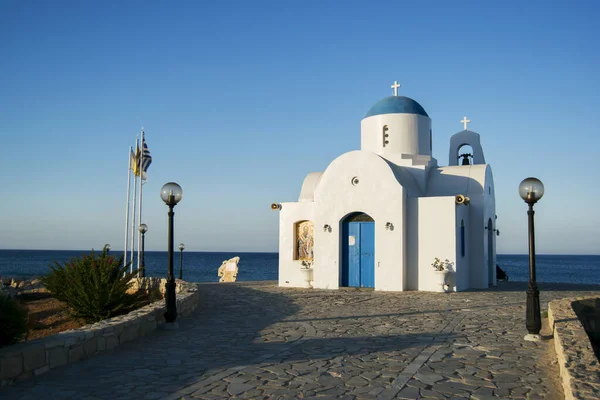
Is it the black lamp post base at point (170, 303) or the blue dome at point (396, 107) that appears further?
the blue dome at point (396, 107)

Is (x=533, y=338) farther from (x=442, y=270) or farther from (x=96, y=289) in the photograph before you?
(x=96, y=289)

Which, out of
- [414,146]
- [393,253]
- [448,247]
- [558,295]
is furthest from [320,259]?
[558,295]

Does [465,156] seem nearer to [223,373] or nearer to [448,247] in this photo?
[448,247]

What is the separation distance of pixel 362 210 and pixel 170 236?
31.1 feet

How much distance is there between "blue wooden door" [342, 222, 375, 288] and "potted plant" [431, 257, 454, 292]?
2.20m

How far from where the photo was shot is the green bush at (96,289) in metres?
13.7

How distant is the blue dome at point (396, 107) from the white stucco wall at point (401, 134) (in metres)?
0.18

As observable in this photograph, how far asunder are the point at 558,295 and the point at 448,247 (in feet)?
12.1

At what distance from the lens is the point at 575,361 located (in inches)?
273

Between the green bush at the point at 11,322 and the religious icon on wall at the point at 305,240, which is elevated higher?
the religious icon on wall at the point at 305,240

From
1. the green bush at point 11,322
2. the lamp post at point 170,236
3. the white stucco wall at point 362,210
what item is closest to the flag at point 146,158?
the white stucco wall at point 362,210

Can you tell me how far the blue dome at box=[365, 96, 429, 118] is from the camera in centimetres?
2222

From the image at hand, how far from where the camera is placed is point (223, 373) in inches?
284

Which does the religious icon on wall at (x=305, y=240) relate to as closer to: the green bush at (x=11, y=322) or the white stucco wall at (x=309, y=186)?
the white stucco wall at (x=309, y=186)
